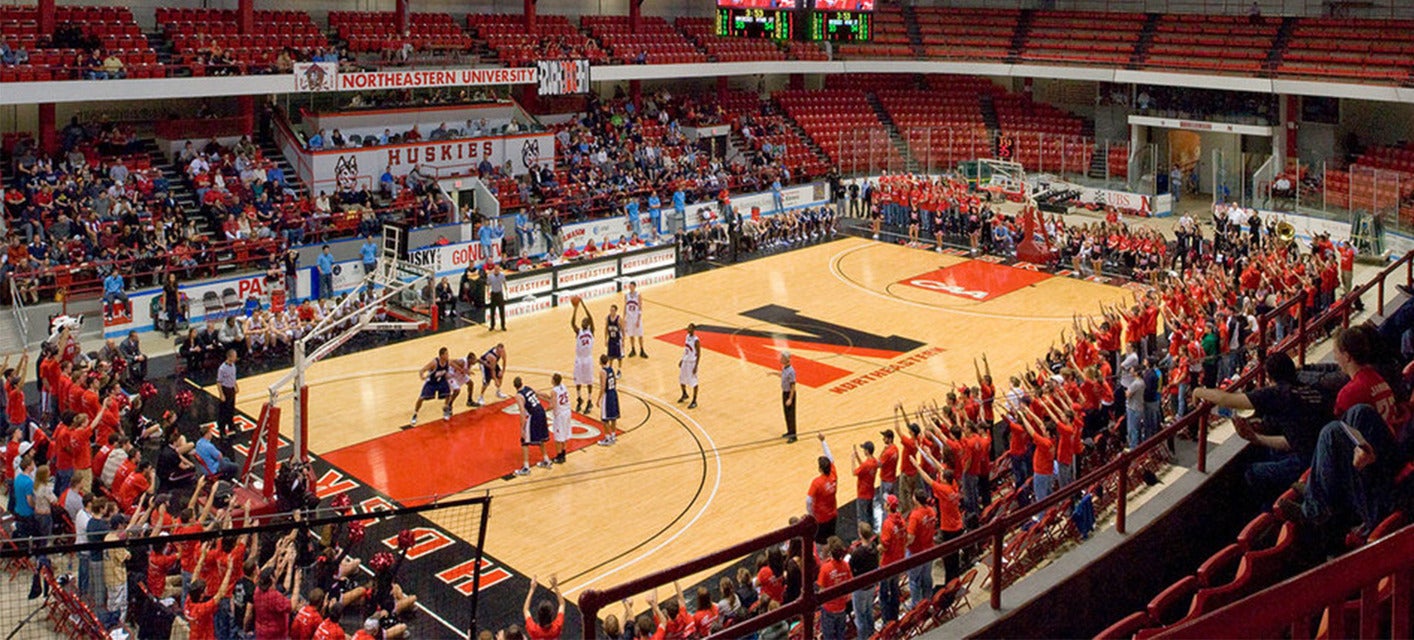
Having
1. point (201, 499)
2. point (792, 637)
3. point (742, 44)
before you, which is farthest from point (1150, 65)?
point (792, 637)

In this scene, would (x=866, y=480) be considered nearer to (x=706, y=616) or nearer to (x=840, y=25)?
(x=706, y=616)

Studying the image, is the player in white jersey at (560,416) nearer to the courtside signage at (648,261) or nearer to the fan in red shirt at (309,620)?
the fan in red shirt at (309,620)

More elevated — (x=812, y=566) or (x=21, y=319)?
(x=812, y=566)

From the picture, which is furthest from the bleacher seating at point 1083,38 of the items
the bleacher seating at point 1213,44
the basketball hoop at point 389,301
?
the basketball hoop at point 389,301

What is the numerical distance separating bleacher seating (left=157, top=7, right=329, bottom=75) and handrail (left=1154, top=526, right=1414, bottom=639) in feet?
101

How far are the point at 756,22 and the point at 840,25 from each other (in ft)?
7.52

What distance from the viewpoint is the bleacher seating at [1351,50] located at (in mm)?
38000

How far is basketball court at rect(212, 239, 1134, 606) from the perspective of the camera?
1661cm

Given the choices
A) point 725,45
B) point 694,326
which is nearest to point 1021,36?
point 725,45

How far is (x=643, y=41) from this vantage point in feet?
142

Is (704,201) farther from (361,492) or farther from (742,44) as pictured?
(361,492)

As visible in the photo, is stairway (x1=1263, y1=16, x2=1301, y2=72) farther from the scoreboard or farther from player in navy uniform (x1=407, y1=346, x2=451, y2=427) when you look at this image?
player in navy uniform (x1=407, y1=346, x2=451, y2=427)

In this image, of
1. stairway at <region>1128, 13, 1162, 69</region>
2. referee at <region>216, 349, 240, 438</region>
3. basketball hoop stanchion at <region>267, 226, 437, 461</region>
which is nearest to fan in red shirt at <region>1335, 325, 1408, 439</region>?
basketball hoop stanchion at <region>267, 226, 437, 461</region>

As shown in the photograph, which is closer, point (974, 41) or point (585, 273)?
point (585, 273)
